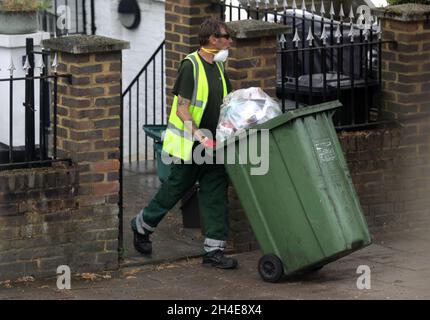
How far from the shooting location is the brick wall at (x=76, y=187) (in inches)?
339

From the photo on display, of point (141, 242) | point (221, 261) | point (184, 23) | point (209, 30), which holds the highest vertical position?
point (184, 23)

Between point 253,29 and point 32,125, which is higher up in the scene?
point 253,29

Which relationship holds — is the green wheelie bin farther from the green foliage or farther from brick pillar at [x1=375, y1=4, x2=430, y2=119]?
the green foliage

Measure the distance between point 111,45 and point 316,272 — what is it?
2.02 meters

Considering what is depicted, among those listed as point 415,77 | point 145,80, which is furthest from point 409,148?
point 145,80

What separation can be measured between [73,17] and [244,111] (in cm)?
591

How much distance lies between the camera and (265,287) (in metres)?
8.52

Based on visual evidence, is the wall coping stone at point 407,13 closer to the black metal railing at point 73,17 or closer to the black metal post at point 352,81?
the black metal post at point 352,81

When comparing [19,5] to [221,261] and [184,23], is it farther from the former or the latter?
[221,261]

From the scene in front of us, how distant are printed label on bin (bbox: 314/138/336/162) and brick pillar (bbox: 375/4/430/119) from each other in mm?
1802

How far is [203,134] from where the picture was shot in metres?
8.74

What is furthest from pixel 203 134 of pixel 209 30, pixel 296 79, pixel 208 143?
pixel 296 79

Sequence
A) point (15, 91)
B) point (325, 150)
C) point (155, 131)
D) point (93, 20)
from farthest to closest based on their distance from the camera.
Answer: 1. point (93, 20)
2. point (15, 91)
3. point (155, 131)
4. point (325, 150)

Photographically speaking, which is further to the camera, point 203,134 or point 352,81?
point 352,81
